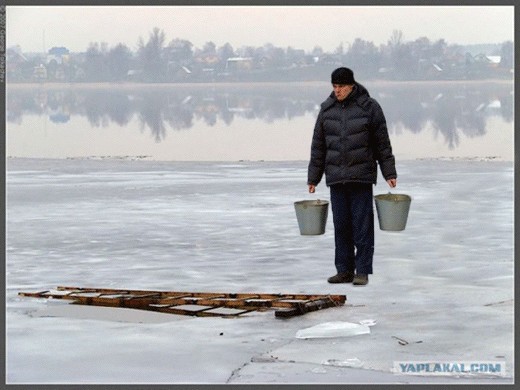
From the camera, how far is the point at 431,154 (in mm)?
35438

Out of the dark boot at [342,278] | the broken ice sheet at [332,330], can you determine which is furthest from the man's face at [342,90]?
the broken ice sheet at [332,330]

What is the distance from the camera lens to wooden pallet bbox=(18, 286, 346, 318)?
433 inches

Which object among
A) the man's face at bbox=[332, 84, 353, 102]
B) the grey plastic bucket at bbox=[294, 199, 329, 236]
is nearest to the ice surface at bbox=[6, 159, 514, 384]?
the grey plastic bucket at bbox=[294, 199, 329, 236]

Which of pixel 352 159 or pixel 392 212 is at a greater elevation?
pixel 352 159

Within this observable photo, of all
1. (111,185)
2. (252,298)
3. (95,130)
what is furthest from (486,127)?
(252,298)

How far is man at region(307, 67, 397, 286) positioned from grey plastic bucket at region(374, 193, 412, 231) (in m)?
0.59

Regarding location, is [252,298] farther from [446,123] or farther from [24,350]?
[446,123]

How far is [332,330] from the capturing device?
32.9 ft

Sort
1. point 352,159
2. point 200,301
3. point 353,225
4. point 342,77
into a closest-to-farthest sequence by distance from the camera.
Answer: point 200,301
point 342,77
point 352,159
point 353,225

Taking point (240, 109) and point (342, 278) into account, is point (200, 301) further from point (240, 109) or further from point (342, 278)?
point (240, 109)

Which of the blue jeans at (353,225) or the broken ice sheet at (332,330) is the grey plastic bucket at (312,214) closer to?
the blue jeans at (353,225)

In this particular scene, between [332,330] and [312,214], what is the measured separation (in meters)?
3.53

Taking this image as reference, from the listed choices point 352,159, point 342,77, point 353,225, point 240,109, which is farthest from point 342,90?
point 240,109

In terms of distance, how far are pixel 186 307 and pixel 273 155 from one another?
82.0 ft
